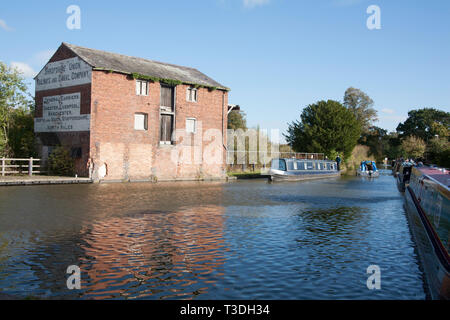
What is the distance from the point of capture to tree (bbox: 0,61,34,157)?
3112 cm

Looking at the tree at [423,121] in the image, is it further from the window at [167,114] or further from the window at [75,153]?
the window at [75,153]

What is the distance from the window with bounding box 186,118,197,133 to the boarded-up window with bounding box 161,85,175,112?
1.75 m

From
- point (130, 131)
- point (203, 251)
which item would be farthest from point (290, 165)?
point (203, 251)

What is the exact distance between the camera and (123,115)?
2825 centimetres

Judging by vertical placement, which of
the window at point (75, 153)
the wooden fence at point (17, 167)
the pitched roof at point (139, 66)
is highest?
the pitched roof at point (139, 66)

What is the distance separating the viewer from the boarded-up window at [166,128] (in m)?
30.8

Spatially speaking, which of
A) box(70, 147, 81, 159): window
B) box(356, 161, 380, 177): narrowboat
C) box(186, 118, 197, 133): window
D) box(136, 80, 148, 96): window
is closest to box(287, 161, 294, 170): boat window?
box(186, 118, 197, 133): window

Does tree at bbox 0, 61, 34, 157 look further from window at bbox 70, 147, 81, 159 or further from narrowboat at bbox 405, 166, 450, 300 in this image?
narrowboat at bbox 405, 166, 450, 300

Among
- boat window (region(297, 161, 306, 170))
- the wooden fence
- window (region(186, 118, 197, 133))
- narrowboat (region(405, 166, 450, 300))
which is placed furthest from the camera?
boat window (region(297, 161, 306, 170))

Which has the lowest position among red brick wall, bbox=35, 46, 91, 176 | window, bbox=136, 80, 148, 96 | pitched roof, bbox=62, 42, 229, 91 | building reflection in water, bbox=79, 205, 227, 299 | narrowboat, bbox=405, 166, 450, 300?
building reflection in water, bbox=79, 205, 227, 299

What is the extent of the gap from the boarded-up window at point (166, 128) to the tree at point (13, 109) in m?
9.36

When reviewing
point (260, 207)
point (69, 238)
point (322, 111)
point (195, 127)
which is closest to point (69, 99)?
point (195, 127)

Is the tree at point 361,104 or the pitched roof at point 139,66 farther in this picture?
the tree at point 361,104

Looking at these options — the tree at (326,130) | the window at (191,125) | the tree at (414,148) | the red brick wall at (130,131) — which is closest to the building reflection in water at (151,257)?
the red brick wall at (130,131)
